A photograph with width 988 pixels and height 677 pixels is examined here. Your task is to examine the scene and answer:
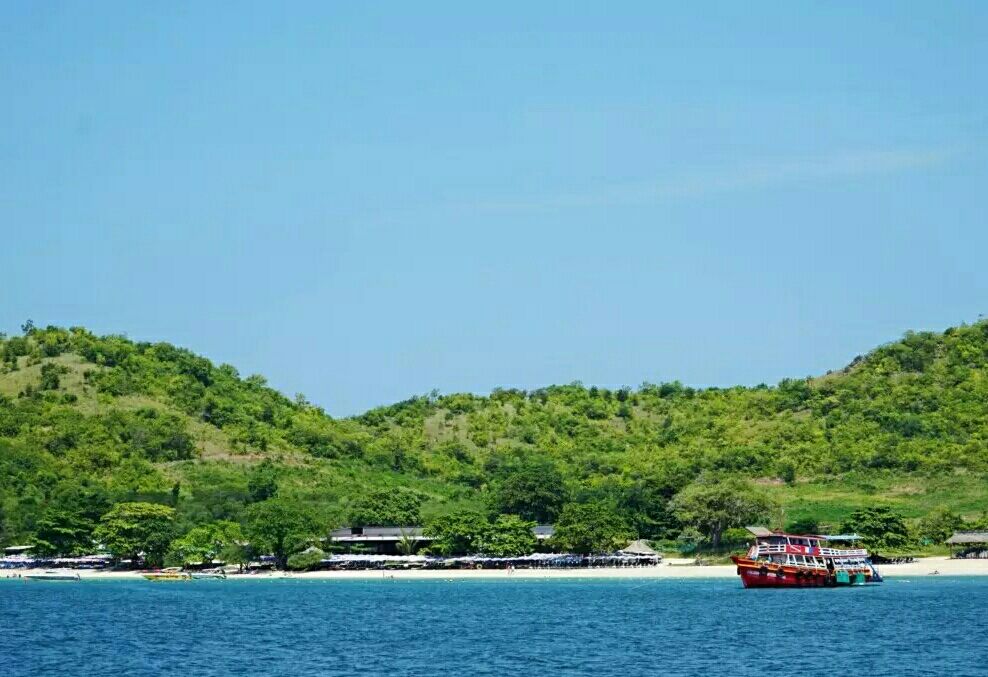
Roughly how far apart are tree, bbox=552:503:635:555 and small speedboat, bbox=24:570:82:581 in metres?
44.3

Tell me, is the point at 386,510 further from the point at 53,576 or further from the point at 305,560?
the point at 53,576

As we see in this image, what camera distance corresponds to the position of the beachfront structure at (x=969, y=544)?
13912 cm

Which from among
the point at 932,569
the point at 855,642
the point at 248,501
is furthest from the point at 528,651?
the point at 248,501

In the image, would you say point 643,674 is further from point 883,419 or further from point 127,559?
point 883,419

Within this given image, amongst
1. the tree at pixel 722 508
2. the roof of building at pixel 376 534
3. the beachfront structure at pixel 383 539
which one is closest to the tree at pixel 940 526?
the tree at pixel 722 508

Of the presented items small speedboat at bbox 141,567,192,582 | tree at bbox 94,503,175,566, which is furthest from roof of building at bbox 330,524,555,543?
small speedboat at bbox 141,567,192,582

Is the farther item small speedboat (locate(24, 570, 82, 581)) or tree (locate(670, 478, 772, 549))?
small speedboat (locate(24, 570, 82, 581))

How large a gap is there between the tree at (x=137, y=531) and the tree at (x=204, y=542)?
1.58m

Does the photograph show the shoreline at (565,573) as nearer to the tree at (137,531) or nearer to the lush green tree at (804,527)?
the tree at (137,531)

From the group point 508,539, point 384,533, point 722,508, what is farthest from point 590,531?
point 384,533

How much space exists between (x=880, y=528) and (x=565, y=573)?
27.7 m

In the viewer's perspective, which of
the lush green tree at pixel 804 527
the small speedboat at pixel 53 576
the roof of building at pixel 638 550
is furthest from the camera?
the roof of building at pixel 638 550

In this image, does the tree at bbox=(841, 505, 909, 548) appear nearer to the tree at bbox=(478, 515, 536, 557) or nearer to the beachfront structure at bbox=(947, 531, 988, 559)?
the beachfront structure at bbox=(947, 531, 988, 559)

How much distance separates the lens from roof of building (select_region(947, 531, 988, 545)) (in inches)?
5492
